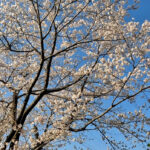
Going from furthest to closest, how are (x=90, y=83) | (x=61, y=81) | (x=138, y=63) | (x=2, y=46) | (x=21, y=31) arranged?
(x=61, y=81) → (x=90, y=83) → (x=2, y=46) → (x=21, y=31) → (x=138, y=63)

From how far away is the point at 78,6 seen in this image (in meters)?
8.09

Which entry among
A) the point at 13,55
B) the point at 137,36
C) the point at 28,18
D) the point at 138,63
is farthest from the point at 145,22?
the point at 13,55

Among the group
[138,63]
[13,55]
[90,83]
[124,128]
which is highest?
[13,55]

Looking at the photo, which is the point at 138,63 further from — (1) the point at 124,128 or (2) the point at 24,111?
(2) the point at 24,111

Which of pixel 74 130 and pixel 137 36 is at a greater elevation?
pixel 137 36

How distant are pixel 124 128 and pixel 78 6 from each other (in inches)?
175

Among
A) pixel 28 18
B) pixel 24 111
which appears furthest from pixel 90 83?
pixel 28 18

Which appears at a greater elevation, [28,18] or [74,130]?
[28,18]

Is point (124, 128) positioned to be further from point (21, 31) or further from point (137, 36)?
point (21, 31)

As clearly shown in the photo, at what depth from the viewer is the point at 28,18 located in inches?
328

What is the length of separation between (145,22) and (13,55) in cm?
558

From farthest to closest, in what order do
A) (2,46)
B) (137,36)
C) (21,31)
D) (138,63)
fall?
(2,46), (21,31), (137,36), (138,63)

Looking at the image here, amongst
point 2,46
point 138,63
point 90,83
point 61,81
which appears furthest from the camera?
point 61,81

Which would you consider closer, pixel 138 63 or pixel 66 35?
pixel 138 63
